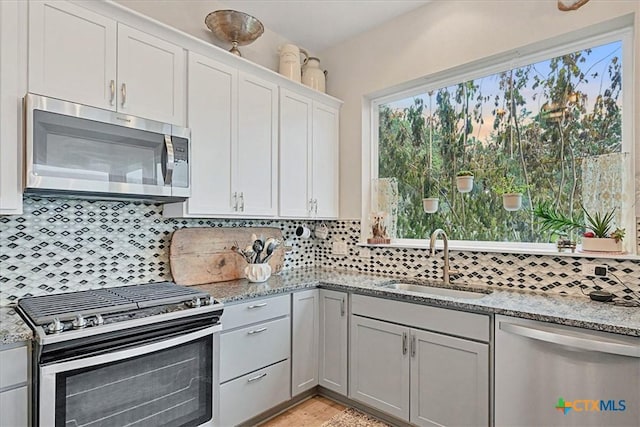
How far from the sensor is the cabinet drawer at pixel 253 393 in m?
2.12

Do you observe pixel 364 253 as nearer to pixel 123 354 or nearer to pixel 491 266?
pixel 491 266

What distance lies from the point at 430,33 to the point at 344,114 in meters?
0.96

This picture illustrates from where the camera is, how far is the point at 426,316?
2.12 meters

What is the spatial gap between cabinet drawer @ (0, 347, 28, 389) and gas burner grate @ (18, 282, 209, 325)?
120 millimetres

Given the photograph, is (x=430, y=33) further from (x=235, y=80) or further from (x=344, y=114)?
(x=235, y=80)

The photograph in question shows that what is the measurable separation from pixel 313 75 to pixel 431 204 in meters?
1.56

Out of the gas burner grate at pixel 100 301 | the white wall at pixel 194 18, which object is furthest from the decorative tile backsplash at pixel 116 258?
the white wall at pixel 194 18

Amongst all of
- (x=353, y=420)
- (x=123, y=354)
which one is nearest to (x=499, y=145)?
(x=353, y=420)

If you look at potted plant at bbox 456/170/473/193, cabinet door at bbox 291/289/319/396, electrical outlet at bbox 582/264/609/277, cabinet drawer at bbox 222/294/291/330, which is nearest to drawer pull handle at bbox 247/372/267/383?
cabinet door at bbox 291/289/319/396

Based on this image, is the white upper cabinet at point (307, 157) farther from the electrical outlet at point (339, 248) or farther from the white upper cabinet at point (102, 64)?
the white upper cabinet at point (102, 64)

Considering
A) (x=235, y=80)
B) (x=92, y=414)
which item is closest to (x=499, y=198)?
(x=235, y=80)

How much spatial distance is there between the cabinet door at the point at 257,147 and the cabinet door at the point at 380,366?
1073 mm

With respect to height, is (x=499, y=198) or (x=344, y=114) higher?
(x=344, y=114)

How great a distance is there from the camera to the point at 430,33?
2773 mm
